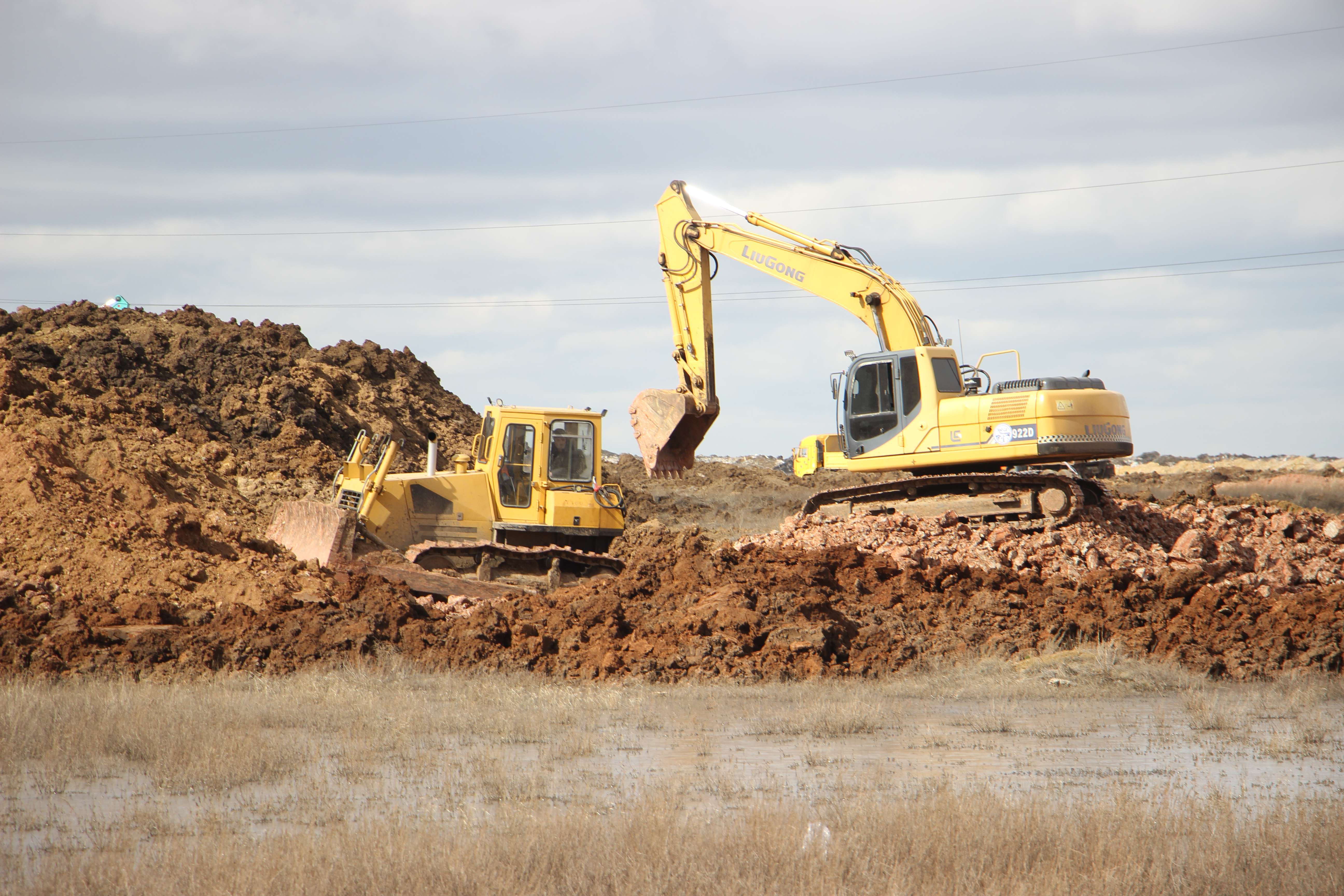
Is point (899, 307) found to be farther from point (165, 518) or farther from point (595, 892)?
point (595, 892)

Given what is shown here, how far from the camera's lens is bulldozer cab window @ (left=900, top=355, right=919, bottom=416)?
15.1 m

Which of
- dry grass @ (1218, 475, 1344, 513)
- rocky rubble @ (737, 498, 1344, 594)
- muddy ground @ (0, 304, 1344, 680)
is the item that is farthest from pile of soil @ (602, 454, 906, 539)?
dry grass @ (1218, 475, 1344, 513)

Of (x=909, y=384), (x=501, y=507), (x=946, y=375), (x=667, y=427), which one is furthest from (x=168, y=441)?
(x=946, y=375)

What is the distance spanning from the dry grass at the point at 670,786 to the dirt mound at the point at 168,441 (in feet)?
13.8

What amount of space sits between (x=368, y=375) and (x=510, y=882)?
87.7ft

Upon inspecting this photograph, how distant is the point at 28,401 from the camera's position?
17406 mm

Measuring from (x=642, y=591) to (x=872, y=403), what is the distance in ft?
15.4

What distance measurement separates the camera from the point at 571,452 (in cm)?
1512

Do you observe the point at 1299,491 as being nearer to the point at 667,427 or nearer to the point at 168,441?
the point at 667,427

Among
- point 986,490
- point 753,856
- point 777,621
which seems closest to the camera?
point 753,856

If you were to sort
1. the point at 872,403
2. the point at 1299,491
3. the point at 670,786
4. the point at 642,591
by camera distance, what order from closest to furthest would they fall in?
the point at 670,786
the point at 642,591
the point at 872,403
the point at 1299,491

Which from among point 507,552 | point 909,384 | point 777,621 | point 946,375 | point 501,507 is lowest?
point 777,621

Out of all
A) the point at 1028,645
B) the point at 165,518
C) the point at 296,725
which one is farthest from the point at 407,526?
the point at 1028,645

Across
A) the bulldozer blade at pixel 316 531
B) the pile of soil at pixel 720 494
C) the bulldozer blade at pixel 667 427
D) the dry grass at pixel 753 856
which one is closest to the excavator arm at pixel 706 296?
the bulldozer blade at pixel 667 427
